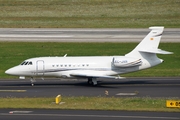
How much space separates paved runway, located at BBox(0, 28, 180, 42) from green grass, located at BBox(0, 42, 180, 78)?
138 inches

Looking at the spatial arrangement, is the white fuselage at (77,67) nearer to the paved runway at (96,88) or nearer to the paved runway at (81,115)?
the paved runway at (96,88)

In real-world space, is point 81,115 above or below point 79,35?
below

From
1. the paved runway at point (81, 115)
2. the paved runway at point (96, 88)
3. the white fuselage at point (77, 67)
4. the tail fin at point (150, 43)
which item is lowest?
the paved runway at point (81, 115)

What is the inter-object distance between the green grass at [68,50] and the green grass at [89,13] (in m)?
22.7

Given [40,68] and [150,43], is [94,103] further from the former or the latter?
[150,43]

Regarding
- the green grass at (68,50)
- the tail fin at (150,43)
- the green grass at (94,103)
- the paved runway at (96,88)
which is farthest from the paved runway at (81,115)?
the green grass at (68,50)

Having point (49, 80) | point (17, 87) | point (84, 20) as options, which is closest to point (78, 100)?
point (17, 87)

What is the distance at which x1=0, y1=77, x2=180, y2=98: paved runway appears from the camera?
4479 cm

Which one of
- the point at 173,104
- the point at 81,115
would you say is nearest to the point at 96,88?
the point at 173,104

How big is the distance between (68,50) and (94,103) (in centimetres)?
3218

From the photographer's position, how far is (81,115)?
34.2m

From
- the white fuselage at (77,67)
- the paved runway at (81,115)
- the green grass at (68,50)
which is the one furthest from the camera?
the green grass at (68,50)

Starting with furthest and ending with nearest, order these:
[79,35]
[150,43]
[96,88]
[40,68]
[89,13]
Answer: [89,13] < [79,35] < [150,43] < [40,68] < [96,88]

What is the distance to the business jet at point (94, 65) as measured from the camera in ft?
163
